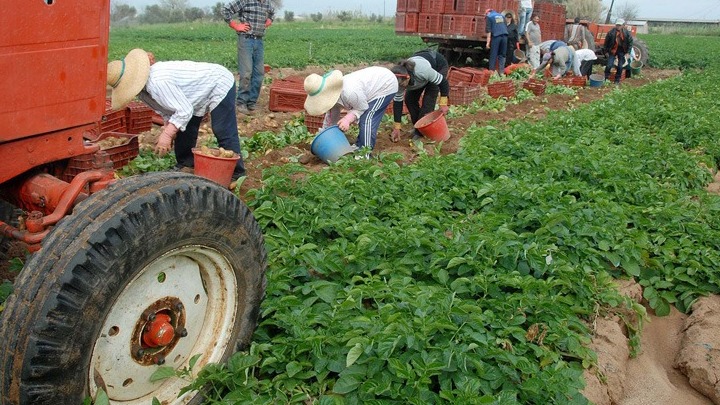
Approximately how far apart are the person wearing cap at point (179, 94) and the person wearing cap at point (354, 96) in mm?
941

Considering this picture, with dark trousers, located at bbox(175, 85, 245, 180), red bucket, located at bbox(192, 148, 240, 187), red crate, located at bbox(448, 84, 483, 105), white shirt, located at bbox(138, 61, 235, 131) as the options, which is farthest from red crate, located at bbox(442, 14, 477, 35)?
red bucket, located at bbox(192, 148, 240, 187)

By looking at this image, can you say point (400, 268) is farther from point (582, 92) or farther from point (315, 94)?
point (582, 92)

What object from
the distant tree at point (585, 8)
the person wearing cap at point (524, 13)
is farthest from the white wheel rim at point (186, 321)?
the distant tree at point (585, 8)

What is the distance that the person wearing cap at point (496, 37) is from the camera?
1688cm

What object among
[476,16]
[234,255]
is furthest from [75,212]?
[476,16]

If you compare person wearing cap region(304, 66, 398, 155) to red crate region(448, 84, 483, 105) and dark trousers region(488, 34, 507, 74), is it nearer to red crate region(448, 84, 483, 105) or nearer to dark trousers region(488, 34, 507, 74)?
red crate region(448, 84, 483, 105)

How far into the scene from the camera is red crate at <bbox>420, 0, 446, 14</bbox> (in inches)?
729

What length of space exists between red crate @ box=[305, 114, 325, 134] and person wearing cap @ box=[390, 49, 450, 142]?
974 mm

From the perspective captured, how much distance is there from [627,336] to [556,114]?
20.4 feet

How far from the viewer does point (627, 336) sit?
12.7 ft

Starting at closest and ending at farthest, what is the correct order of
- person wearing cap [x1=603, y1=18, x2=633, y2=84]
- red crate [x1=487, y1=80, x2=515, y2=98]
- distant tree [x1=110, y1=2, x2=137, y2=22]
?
red crate [x1=487, y1=80, x2=515, y2=98]
person wearing cap [x1=603, y1=18, x2=633, y2=84]
distant tree [x1=110, y1=2, x2=137, y2=22]

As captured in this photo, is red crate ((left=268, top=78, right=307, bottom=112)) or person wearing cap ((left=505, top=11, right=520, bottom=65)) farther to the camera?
person wearing cap ((left=505, top=11, right=520, bottom=65))

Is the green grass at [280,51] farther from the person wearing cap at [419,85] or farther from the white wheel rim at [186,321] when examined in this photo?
the white wheel rim at [186,321]

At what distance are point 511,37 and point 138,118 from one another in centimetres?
1335
